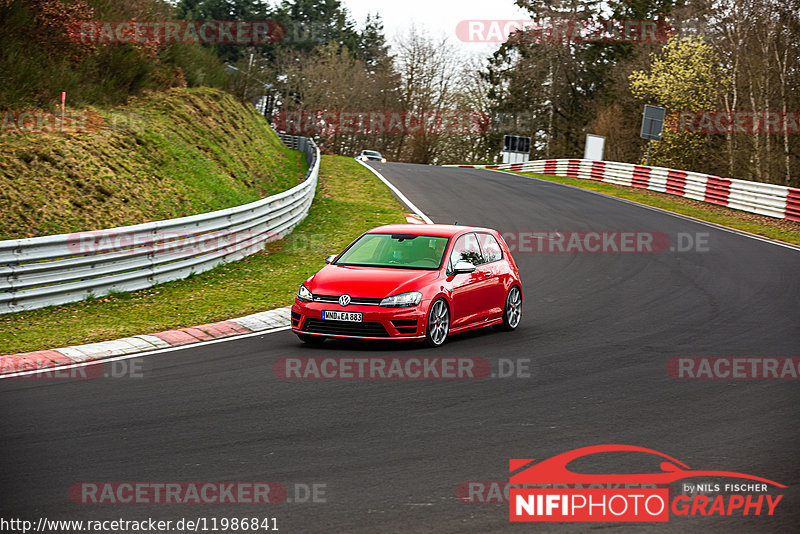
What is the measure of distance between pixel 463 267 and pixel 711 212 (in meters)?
22.5

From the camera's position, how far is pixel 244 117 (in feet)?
118

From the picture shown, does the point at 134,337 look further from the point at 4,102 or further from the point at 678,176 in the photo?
the point at 678,176

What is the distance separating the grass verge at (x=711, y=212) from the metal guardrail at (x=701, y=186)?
0.96 feet

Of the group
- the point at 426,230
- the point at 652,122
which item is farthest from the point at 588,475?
the point at 652,122

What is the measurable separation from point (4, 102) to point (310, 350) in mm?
10583

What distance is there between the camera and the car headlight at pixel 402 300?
10992 millimetres

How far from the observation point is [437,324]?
11414 millimetres

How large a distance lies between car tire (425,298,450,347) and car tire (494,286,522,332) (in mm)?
1442

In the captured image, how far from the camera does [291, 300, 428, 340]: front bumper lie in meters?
11.0

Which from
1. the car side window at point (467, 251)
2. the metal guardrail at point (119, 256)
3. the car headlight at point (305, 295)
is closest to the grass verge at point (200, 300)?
the metal guardrail at point (119, 256)

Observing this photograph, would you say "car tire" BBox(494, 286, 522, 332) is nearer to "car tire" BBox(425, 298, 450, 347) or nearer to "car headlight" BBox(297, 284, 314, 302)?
"car tire" BBox(425, 298, 450, 347)

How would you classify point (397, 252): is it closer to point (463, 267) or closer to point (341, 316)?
point (463, 267)

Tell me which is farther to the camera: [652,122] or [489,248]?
[652,122]

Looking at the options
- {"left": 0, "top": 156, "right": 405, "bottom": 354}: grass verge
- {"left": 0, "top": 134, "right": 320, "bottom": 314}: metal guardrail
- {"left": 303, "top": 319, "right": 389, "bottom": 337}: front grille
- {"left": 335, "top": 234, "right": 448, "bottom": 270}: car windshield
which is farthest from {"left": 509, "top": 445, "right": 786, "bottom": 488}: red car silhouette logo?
{"left": 0, "top": 134, "right": 320, "bottom": 314}: metal guardrail
